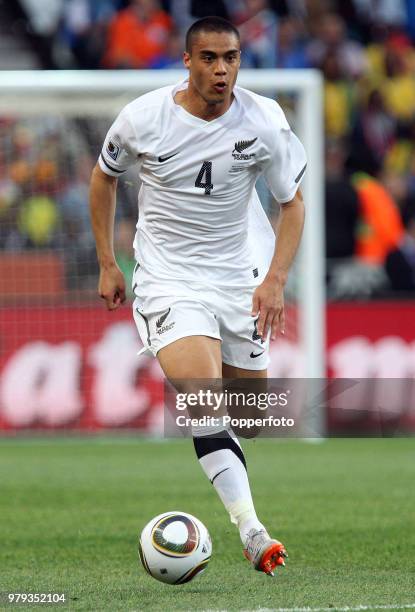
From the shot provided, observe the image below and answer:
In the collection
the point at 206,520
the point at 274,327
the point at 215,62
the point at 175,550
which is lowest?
the point at 206,520

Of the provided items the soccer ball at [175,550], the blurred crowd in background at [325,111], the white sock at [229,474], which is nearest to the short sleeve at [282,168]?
the white sock at [229,474]

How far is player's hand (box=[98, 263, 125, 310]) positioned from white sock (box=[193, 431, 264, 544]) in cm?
77

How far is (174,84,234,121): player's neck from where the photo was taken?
246 inches

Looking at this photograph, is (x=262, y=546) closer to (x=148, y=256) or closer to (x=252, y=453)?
(x=148, y=256)

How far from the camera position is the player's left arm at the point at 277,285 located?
237 inches

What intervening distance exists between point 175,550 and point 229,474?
0.45 meters

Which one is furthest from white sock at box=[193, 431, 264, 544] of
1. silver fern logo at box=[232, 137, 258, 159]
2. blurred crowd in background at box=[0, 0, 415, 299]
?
blurred crowd in background at box=[0, 0, 415, 299]

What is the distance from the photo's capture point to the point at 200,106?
247 inches

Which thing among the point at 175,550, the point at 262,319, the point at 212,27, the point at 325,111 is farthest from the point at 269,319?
the point at 325,111

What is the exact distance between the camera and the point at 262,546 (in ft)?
18.8

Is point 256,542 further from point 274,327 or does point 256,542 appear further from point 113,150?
point 113,150

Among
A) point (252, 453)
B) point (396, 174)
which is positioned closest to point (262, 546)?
point (252, 453)

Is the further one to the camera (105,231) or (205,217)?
(105,231)

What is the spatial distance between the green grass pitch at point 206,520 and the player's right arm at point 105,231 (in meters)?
1.25
